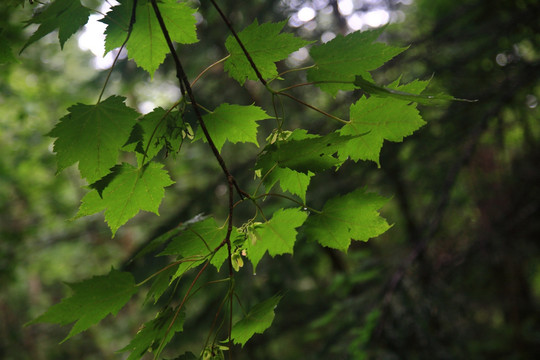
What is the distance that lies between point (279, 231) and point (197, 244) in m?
0.22

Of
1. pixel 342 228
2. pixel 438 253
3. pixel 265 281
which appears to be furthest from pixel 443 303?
pixel 342 228

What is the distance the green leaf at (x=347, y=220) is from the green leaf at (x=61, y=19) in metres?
0.80

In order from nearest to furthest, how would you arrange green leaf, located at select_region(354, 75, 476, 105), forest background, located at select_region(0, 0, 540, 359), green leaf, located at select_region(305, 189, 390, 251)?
green leaf, located at select_region(354, 75, 476, 105) → green leaf, located at select_region(305, 189, 390, 251) → forest background, located at select_region(0, 0, 540, 359)

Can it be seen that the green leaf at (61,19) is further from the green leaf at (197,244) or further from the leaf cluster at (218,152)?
the green leaf at (197,244)

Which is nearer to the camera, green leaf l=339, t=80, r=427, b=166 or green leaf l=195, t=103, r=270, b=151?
green leaf l=339, t=80, r=427, b=166

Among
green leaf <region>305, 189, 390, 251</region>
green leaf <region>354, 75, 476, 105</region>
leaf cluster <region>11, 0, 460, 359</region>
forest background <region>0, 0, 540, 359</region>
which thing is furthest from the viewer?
forest background <region>0, 0, 540, 359</region>

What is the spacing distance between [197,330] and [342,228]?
4.19 metres

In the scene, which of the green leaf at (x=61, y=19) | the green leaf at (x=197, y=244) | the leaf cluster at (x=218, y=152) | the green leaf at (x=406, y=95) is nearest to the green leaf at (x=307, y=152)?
the leaf cluster at (x=218, y=152)

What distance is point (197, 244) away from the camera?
916 millimetres

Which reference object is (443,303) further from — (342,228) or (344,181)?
(342,228)

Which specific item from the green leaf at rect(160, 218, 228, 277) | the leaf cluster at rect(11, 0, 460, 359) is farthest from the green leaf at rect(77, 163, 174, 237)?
the green leaf at rect(160, 218, 228, 277)

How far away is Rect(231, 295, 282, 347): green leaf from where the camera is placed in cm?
88

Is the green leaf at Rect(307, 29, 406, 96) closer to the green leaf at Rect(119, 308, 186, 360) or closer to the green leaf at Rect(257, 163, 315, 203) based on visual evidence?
the green leaf at Rect(257, 163, 315, 203)

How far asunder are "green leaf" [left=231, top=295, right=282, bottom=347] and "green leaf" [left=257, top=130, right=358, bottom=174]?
1.05 ft
